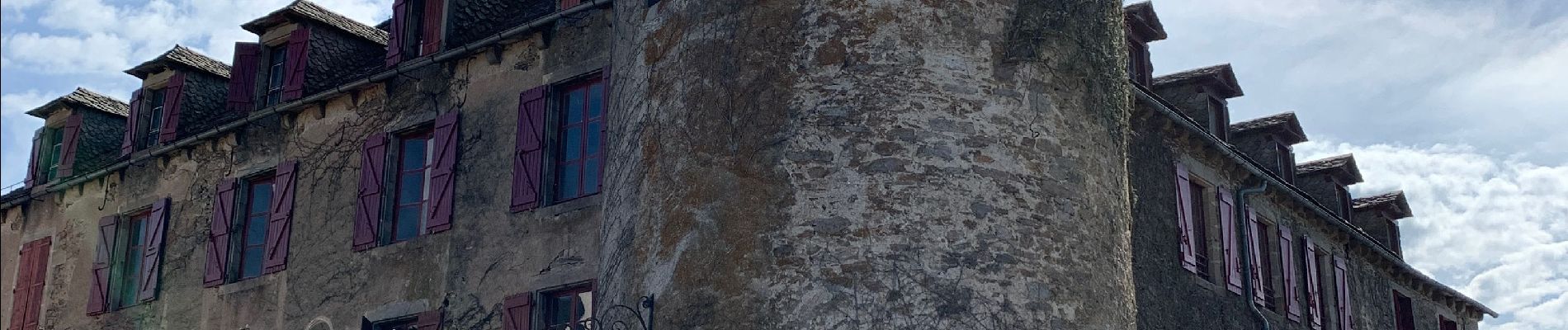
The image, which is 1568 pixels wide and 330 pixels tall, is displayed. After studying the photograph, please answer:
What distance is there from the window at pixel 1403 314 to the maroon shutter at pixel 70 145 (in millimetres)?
15508

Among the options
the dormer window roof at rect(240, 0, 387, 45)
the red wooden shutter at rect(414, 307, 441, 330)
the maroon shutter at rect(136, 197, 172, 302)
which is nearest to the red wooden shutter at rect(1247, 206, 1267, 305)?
the red wooden shutter at rect(414, 307, 441, 330)

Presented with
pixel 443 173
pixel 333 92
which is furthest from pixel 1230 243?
pixel 333 92

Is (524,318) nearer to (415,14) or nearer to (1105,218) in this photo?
(415,14)

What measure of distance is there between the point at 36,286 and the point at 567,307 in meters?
8.64

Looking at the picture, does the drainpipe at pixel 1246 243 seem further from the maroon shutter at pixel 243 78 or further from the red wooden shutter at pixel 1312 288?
the maroon shutter at pixel 243 78

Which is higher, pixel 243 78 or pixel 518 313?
pixel 243 78

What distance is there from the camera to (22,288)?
739 inches

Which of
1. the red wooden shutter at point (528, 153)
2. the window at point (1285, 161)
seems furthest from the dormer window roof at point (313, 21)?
the window at point (1285, 161)

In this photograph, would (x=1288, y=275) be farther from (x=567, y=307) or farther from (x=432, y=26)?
(x=432, y=26)

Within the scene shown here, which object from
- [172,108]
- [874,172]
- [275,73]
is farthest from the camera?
[172,108]

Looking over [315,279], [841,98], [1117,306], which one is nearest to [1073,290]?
[1117,306]

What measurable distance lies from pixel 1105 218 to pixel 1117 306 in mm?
492

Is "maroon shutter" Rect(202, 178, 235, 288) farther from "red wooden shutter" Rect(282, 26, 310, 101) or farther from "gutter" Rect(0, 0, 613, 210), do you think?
"red wooden shutter" Rect(282, 26, 310, 101)

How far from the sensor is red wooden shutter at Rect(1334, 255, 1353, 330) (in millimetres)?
18375
